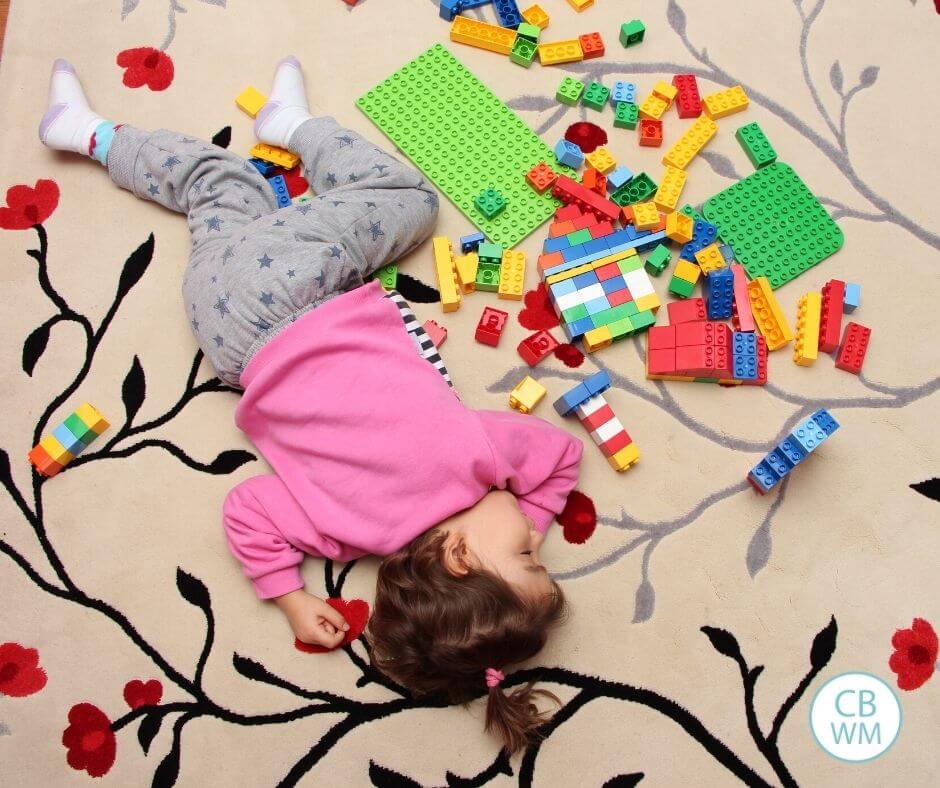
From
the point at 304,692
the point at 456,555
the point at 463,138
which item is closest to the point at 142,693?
the point at 304,692

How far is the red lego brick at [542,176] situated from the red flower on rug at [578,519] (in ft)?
1.52

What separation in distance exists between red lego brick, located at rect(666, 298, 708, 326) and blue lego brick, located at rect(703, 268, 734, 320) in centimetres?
1

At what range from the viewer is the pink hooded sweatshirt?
1.00 meters

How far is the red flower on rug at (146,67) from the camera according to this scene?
49.9 inches

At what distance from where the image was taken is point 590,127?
127 cm

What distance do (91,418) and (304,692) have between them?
47cm

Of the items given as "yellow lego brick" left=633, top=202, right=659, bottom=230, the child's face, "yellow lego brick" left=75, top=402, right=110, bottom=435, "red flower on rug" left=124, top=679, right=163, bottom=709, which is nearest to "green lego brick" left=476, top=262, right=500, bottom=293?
"yellow lego brick" left=633, top=202, right=659, bottom=230

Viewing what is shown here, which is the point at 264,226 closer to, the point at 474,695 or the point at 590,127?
the point at 590,127

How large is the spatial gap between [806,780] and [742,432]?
462 millimetres

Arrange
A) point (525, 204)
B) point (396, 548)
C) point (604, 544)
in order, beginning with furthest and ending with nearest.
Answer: point (525, 204), point (604, 544), point (396, 548)

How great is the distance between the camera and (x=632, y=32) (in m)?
1.28

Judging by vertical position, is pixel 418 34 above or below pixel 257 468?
above

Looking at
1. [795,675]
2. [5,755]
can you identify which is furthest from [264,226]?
[795,675]

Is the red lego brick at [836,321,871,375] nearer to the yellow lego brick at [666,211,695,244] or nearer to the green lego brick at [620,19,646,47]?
the yellow lego brick at [666,211,695,244]
